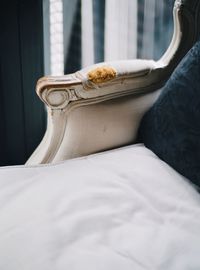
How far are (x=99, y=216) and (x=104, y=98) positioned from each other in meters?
0.38

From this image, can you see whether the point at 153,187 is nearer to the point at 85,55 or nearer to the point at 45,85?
the point at 45,85

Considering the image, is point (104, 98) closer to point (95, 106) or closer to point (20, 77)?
point (95, 106)

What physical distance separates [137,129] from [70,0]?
0.63 meters

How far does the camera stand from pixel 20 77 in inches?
55.5

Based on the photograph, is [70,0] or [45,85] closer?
[45,85]

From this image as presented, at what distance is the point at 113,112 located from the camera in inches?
38.4

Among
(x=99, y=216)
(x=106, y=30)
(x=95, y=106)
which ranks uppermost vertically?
(x=106, y=30)

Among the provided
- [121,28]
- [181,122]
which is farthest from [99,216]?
[121,28]

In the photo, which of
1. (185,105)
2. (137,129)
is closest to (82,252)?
(185,105)

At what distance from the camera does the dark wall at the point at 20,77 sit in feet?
4.41

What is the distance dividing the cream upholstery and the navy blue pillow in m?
0.11

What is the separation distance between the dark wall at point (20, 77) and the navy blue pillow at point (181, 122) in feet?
2.15

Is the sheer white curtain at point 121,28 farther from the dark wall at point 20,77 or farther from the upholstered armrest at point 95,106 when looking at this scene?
the upholstered armrest at point 95,106

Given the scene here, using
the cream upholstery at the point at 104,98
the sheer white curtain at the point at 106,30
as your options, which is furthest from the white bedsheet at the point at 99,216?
the sheer white curtain at the point at 106,30
